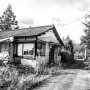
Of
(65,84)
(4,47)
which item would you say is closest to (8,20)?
(4,47)

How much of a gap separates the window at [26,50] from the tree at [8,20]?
38.3 metres

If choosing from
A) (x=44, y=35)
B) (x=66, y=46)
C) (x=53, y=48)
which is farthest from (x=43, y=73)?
(x=66, y=46)

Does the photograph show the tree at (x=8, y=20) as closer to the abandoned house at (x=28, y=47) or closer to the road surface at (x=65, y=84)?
the abandoned house at (x=28, y=47)

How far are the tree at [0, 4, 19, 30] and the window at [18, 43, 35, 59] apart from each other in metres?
38.3

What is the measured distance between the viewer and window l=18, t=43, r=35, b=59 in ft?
46.8

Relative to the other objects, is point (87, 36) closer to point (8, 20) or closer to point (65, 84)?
point (65, 84)

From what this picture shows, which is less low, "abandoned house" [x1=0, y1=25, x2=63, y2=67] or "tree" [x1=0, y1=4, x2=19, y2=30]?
"tree" [x1=0, y1=4, x2=19, y2=30]

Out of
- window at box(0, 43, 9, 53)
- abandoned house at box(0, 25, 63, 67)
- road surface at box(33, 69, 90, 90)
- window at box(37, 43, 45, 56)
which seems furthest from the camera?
window at box(0, 43, 9, 53)

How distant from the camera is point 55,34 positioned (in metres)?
18.6

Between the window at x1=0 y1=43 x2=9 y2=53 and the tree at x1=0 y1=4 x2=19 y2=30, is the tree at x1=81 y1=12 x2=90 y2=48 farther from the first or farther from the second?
the tree at x1=0 y1=4 x2=19 y2=30

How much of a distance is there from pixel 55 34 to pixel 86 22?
497 centimetres

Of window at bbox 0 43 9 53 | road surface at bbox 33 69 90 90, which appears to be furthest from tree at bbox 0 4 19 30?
road surface at bbox 33 69 90 90

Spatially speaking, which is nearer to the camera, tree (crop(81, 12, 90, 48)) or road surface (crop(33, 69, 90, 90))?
road surface (crop(33, 69, 90, 90))

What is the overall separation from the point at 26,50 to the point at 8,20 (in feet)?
137
